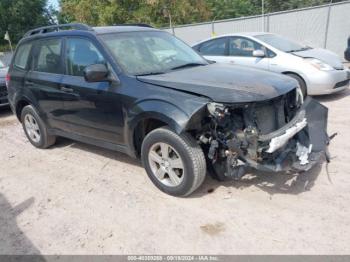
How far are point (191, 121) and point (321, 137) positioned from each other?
1.59m

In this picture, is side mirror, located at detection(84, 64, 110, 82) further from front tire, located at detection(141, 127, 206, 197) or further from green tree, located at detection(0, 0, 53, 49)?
green tree, located at detection(0, 0, 53, 49)

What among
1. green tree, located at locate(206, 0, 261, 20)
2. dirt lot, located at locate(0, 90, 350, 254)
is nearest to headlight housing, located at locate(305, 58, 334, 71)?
dirt lot, located at locate(0, 90, 350, 254)

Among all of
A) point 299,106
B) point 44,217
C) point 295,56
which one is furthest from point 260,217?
point 295,56

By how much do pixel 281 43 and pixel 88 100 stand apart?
17.0 feet

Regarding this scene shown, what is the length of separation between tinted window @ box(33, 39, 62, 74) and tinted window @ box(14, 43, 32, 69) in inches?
13.4

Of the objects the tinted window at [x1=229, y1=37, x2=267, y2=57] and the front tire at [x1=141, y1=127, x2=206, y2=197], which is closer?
the front tire at [x1=141, y1=127, x2=206, y2=197]

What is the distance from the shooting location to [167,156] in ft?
12.7

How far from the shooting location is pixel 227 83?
3.66 m

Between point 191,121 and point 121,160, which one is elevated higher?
point 191,121

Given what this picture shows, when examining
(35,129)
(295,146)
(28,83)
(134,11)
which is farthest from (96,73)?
(134,11)

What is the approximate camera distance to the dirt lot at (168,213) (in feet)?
10.2

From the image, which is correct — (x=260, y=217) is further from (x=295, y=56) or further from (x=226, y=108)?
(x=295, y=56)

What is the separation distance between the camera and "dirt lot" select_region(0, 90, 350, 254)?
3.12 m

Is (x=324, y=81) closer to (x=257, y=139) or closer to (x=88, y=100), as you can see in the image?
(x=257, y=139)
